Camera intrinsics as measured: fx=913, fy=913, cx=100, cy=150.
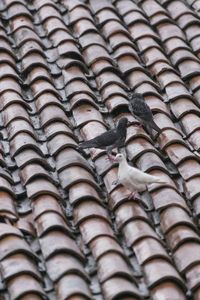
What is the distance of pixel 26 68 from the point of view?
751 cm

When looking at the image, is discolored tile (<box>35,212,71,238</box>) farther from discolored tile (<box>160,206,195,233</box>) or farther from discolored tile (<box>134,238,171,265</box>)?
discolored tile (<box>160,206,195,233</box>)

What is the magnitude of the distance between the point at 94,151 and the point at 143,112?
0.48 meters

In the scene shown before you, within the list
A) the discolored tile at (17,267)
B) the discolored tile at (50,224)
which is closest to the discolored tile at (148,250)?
the discolored tile at (50,224)

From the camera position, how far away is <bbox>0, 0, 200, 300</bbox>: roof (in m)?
5.27

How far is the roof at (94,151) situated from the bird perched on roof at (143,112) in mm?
88

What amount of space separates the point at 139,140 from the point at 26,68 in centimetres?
135

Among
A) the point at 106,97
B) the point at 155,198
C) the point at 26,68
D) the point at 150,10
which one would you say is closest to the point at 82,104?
the point at 106,97

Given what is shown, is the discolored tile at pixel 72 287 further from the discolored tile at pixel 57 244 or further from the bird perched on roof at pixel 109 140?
the bird perched on roof at pixel 109 140

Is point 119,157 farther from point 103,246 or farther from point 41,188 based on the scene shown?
point 103,246

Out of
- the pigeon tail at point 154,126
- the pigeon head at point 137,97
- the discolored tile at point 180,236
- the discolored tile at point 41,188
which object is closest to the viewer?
the discolored tile at point 180,236

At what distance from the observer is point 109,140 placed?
21.1 ft

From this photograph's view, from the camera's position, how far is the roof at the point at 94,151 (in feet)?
17.3

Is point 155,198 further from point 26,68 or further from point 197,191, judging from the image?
point 26,68

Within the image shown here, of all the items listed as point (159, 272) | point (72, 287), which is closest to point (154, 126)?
point (159, 272)
